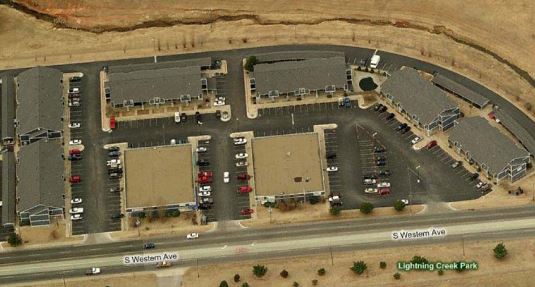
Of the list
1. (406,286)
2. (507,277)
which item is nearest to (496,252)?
(507,277)

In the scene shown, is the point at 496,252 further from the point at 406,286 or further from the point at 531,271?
the point at 406,286

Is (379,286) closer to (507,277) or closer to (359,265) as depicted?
(359,265)

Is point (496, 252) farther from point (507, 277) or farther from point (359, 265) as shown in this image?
point (359, 265)

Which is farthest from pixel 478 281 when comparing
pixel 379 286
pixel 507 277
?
pixel 379 286

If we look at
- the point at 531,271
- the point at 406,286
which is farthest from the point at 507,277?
the point at 406,286
